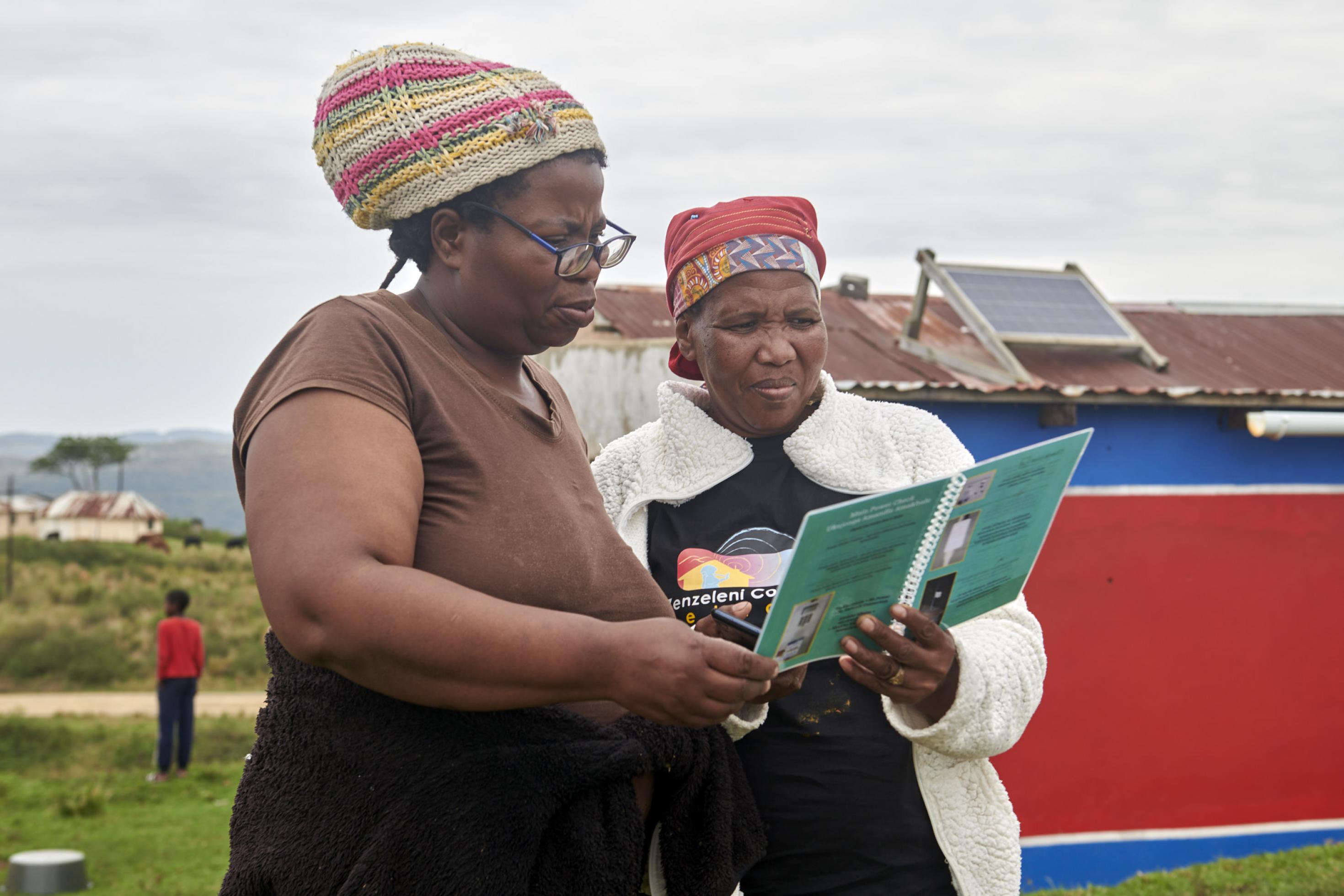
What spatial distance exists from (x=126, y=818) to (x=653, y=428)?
10.3 meters

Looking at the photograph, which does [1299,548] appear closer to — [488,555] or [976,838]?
[976,838]

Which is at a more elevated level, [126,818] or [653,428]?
[653,428]

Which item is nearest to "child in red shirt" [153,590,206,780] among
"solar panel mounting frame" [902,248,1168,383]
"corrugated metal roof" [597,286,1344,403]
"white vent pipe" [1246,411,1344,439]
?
"corrugated metal roof" [597,286,1344,403]

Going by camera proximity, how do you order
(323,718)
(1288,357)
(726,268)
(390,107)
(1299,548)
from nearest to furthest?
(323,718) < (390,107) < (726,268) < (1299,548) < (1288,357)

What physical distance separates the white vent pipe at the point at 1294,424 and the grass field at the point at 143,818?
272cm

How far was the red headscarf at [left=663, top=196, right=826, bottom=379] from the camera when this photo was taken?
251cm

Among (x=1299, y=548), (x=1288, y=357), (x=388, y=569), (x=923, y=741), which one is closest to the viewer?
(x=388, y=569)

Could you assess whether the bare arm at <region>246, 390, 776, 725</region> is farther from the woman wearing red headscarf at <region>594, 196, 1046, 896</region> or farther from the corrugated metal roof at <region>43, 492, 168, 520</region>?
the corrugated metal roof at <region>43, 492, 168, 520</region>

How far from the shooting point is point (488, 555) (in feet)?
5.37

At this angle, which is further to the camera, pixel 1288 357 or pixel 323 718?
pixel 1288 357

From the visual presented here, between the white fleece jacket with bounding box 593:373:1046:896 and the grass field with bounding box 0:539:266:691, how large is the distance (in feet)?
69.7

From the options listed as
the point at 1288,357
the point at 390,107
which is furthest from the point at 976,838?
the point at 1288,357

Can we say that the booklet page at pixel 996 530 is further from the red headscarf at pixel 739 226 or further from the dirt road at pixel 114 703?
the dirt road at pixel 114 703

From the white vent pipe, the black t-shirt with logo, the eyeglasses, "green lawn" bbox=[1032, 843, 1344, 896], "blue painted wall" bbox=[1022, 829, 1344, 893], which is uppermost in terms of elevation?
the eyeglasses
